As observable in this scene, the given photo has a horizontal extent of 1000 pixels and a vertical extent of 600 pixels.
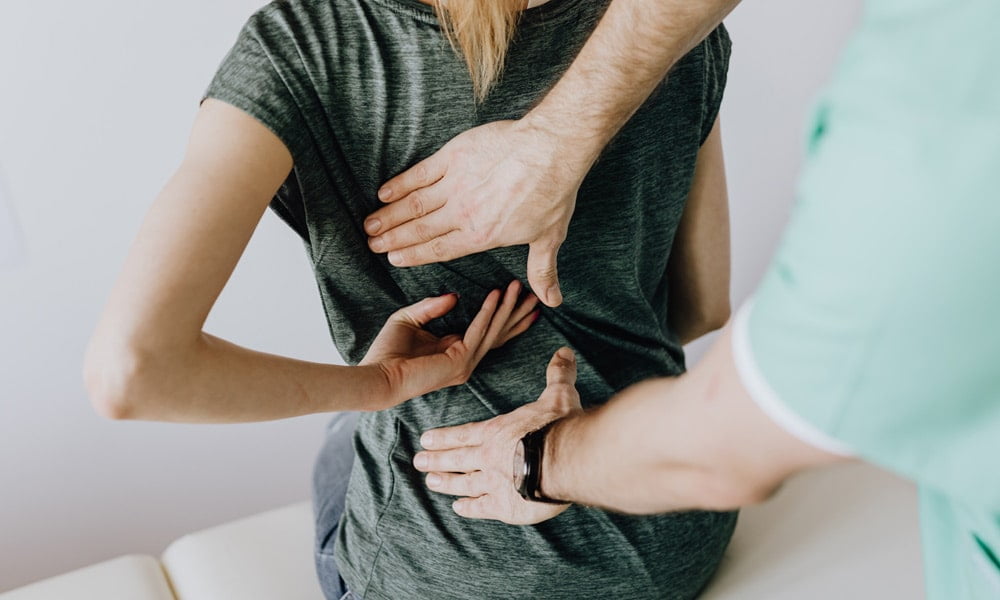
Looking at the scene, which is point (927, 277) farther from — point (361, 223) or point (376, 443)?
point (376, 443)

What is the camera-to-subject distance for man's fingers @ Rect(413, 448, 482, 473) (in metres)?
0.98

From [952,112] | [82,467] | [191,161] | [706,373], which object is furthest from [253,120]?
[82,467]

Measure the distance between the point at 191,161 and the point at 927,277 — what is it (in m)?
0.62

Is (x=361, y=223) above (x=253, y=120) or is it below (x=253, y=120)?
below

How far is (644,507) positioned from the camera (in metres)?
0.71

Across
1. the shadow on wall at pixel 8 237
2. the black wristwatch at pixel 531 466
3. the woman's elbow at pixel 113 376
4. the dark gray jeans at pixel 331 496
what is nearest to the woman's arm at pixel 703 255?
the black wristwatch at pixel 531 466

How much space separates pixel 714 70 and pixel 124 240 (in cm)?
112

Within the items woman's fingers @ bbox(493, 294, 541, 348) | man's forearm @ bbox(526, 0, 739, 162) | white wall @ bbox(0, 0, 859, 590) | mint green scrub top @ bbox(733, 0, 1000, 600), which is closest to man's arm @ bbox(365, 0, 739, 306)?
man's forearm @ bbox(526, 0, 739, 162)

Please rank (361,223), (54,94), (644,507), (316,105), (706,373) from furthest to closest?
(54,94)
(361,223)
(316,105)
(644,507)
(706,373)

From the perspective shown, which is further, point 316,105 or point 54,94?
point 54,94

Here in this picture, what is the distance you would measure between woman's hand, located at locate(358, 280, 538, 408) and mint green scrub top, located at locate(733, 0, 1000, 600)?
53cm

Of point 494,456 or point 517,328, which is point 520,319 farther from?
point 494,456

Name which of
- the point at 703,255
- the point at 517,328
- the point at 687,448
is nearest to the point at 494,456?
the point at 517,328

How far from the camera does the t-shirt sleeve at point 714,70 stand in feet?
3.28
